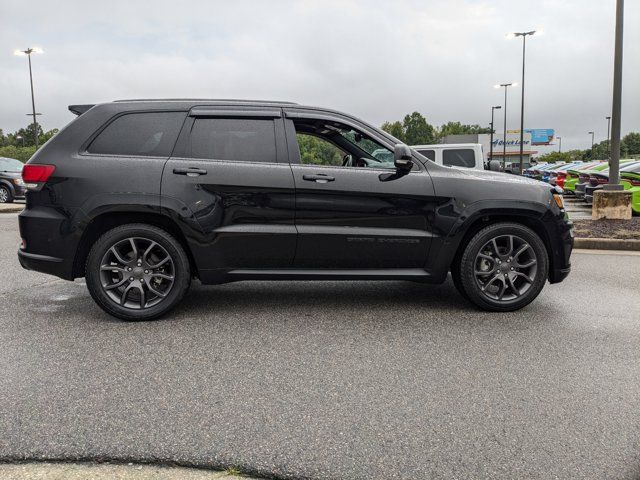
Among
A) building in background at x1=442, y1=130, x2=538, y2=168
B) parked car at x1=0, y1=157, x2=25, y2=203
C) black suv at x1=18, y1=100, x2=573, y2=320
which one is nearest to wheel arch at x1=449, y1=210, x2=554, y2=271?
black suv at x1=18, y1=100, x2=573, y2=320

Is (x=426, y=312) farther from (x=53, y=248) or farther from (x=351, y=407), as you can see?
(x=53, y=248)

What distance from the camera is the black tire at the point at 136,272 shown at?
4688mm

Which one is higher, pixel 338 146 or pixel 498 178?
pixel 338 146

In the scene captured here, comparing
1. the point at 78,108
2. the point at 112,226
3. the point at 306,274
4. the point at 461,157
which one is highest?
the point at 78,108

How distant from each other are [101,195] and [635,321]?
450 centimetres

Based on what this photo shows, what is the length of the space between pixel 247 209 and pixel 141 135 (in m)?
1.08

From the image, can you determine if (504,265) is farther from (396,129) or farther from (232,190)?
(396,129)

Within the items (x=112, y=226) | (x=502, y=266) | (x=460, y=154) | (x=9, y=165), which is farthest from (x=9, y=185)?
(x=502, y=266)

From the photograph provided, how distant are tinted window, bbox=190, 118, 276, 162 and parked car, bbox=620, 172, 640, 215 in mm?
10912

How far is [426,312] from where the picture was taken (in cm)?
518

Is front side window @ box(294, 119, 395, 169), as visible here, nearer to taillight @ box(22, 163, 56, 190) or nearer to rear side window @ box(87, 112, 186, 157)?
rear side window @ box(87, 112, 186, 157)

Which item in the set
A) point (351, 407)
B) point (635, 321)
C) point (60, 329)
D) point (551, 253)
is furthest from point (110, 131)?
point (635, 321)

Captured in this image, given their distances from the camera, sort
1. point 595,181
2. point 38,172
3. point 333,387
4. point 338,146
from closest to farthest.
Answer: point 333,387
point 38,172
point 338,146
point 595,181

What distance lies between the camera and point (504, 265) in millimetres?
5094
